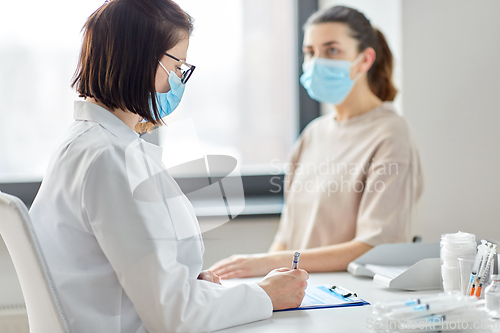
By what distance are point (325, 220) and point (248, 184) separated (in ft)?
2.68

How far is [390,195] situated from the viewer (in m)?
1.42

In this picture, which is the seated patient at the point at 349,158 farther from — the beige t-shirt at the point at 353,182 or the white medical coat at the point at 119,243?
the white medical coat at the point at 119,243

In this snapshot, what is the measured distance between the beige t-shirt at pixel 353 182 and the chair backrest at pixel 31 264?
0.93 metres

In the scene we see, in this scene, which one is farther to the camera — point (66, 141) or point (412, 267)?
point (412, 267)

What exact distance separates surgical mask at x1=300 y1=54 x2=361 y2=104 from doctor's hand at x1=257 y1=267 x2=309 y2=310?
900mm

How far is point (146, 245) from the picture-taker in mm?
768

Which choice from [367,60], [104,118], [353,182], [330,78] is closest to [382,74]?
[367,60]

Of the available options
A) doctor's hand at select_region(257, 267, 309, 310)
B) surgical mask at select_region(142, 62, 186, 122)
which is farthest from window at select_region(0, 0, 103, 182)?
doctor's hand at select_region(257, 267, 309, 310)

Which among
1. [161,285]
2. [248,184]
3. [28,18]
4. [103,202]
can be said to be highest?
[28,18]

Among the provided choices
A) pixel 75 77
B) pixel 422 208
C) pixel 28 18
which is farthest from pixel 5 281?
pixel 422 208

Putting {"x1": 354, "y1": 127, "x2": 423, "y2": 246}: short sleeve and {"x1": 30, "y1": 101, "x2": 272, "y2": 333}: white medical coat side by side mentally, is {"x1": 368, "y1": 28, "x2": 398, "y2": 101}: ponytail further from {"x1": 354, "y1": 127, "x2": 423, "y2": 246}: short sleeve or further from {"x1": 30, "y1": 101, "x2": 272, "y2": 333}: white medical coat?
{"x1": 30, "y1": 101, "x2": 272, "y2": 333}: white medical coat

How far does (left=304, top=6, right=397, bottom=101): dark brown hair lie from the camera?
1.66 m

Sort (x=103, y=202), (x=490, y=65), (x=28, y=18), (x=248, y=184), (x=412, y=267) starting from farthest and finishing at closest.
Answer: (x=248, y=184)
(x=28, y=18)
(x=490, y=65)
(x=412, y=267)
(x=103, y=202)

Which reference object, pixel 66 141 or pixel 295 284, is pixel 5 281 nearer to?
pixel 66 141
